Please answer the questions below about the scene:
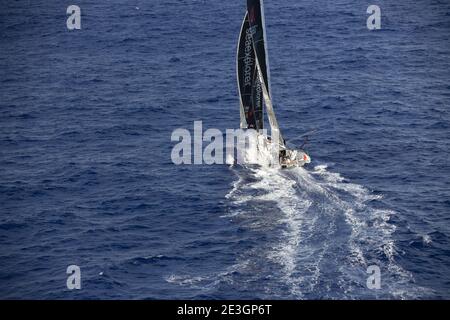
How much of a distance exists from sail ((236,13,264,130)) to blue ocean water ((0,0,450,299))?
7.53 metres

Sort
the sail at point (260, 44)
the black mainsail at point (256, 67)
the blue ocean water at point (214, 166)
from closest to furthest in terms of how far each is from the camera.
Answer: the blue ocean water at point (214, 166) → the sail at point (260, 44) → the black mainsail at point (256, 67)

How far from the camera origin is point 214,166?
10294cm

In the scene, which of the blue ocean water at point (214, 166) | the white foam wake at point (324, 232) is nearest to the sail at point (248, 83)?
the blue ocean water at point (214, 166)

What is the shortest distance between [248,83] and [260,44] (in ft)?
25.3

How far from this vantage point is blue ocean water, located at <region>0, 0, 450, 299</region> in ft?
258

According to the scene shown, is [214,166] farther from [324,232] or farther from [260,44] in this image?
[324,232]

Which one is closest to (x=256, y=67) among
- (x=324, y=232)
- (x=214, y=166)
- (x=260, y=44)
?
(x=260, y=44)

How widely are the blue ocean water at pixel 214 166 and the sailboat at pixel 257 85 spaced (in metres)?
3.35

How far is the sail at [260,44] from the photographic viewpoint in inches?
3797

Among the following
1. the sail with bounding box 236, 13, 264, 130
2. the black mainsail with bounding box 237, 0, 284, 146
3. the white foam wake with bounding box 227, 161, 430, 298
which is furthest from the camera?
the sail with bounding box 236, 13, 264, 130

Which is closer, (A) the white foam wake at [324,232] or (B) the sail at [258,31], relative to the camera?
(A) the white foam wake at [324,232]

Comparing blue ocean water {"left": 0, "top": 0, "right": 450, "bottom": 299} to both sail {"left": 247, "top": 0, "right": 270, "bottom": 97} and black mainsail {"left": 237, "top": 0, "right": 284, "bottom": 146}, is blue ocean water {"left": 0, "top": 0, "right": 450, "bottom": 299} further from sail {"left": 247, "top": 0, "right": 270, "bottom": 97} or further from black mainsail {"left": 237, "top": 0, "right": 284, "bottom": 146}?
sail {"left": 247, "top": 0, "right": 270, "bottom": 97}

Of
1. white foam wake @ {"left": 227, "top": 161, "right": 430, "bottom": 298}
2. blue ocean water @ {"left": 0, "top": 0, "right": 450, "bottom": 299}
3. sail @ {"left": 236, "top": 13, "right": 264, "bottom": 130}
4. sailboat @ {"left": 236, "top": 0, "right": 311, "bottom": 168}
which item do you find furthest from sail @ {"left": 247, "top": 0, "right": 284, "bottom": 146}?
blue ocean water @ {"left": 0, "top": 0, "right": 450, "bottom": 299}

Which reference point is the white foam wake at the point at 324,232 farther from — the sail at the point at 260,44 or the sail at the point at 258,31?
the sail at the point at 258,31
